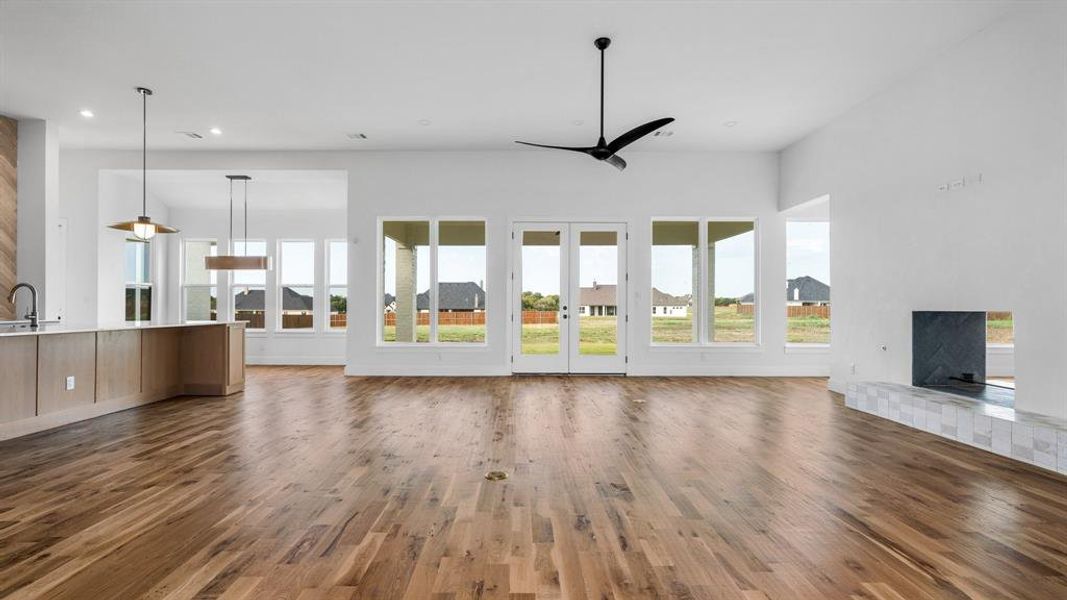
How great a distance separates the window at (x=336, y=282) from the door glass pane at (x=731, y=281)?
21.0 ft

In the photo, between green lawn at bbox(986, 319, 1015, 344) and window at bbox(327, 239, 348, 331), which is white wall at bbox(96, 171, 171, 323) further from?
green lawn at bbox(986, 319, 1015, 344)

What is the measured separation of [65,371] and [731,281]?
7.78 meters

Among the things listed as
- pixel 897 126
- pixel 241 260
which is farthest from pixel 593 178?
pixel 241 260

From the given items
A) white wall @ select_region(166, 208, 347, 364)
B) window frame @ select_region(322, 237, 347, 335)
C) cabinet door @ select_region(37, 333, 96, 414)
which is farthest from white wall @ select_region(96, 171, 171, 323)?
cabinet door @ select_region(37, 333, 96, 414)

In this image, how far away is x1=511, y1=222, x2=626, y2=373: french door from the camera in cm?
727

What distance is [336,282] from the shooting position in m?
8.98

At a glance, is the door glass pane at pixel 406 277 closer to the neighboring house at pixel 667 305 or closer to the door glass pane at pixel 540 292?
the door glass pane at pixel 540 292

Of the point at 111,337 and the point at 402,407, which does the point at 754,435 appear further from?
the point at 111,337

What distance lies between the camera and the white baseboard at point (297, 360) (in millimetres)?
8695

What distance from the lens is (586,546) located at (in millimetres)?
2033

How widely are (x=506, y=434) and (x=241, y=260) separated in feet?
19.0

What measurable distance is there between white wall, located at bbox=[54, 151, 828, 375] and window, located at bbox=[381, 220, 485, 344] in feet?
0.65

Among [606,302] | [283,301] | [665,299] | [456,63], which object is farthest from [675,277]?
[283,301]

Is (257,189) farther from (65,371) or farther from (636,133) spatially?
(636,133)
